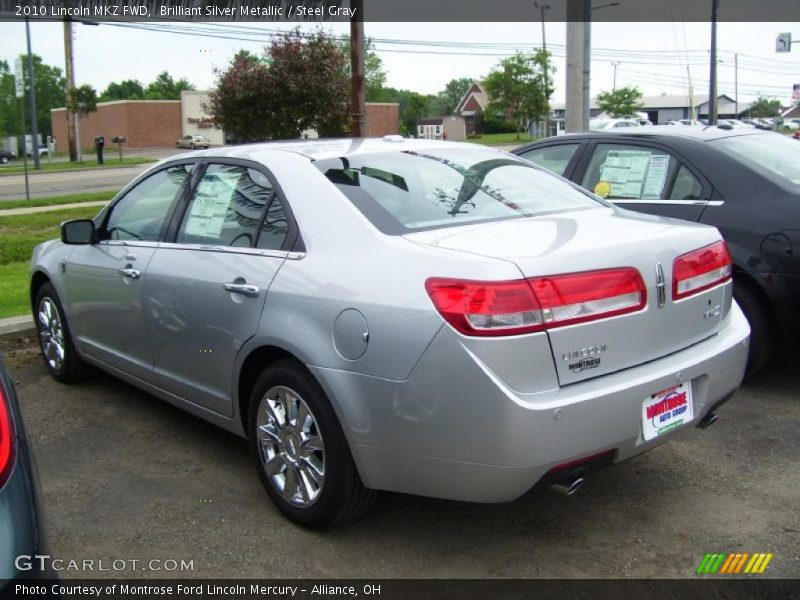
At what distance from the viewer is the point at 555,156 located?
20.0 ft

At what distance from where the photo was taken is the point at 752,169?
495cm

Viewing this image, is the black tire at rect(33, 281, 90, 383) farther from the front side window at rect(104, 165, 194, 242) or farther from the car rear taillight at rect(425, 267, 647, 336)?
the car rear taillight at rect(425, 267, 647, 336)

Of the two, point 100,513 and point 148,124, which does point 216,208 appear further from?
point 148,124

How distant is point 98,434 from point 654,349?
10.3ft

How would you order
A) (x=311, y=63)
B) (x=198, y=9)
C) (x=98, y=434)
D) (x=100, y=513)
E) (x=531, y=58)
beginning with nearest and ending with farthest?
(x=100, y=513)
(x=98, y=434)
(x=311, y=63)
(x=198, y=9)
(x=531, y=58)

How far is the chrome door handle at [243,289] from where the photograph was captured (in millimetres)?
3455

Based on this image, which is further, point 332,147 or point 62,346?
point 62,346

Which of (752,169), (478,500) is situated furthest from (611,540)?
(752,169)

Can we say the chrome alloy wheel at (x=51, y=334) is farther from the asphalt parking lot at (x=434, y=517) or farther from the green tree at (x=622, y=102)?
the green tree at (x=622, y=102)

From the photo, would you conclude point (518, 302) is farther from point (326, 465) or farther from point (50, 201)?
point (50, 201)

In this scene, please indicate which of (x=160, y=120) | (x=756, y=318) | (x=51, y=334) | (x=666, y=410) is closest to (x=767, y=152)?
(x=756, y=318)

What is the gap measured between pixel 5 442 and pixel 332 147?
2.43 meters

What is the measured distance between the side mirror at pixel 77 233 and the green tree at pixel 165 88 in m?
94.9

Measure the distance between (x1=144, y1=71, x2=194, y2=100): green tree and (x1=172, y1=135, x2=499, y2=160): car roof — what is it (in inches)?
3770
